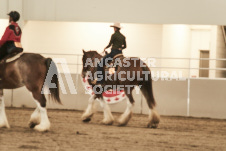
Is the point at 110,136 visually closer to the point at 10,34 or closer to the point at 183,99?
the point at 10,34

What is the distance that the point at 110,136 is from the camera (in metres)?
10.7

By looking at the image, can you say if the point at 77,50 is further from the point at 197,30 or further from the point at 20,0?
the point at 197,30

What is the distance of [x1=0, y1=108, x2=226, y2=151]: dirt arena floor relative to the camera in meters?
9.21

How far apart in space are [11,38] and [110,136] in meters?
2.99

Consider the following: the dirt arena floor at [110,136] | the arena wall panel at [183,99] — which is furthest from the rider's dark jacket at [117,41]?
the arena wall panel at [183,99]

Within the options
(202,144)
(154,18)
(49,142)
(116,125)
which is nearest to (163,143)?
(202,144)

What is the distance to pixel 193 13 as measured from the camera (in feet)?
55.7

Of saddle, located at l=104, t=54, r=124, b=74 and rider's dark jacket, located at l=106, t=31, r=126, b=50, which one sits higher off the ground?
rider's dark jacket, located at l=106, t=31, r=126, b=50

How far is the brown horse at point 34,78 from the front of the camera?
10.6m

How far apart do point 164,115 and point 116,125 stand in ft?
12.0

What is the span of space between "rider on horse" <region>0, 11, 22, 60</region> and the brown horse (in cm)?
27

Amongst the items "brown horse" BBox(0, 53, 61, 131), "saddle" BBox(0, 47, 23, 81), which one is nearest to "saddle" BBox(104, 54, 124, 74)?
"brown horse" BBox(0, 53, 61, 131)

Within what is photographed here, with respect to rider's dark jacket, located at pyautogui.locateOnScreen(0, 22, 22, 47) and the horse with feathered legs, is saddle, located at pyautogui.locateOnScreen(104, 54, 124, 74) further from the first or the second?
rider's dark jacket, located at pyautogui.locateOnScreen(0, 22, 22, 47)

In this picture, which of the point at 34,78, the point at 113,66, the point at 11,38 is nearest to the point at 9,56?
the point at 11,38
